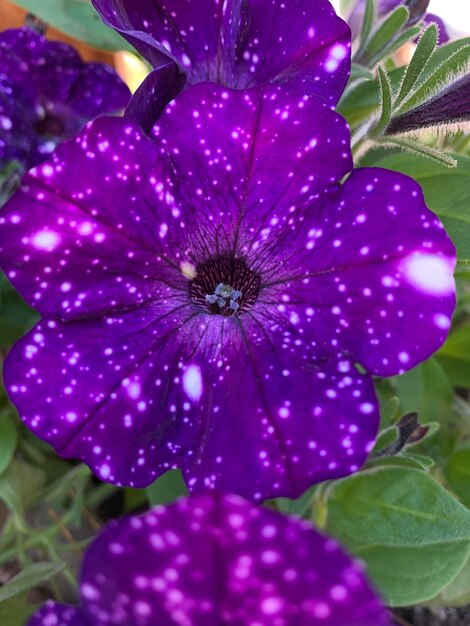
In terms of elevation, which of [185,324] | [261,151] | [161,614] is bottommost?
[161,614]

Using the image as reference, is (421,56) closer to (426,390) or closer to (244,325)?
(244,325)

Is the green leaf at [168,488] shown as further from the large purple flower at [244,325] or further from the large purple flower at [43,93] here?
the large purple flower at [43,93]

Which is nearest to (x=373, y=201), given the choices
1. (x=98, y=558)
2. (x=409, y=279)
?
(x=409, y=279)

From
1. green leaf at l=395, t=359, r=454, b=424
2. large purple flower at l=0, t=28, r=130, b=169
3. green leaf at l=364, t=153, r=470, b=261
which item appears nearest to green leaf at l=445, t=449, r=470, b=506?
green leaf at l=395, t=359, r=454, b=424

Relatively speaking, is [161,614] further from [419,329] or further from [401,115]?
[401,115]

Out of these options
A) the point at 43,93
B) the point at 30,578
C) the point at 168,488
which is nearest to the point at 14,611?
the point at 30,578
